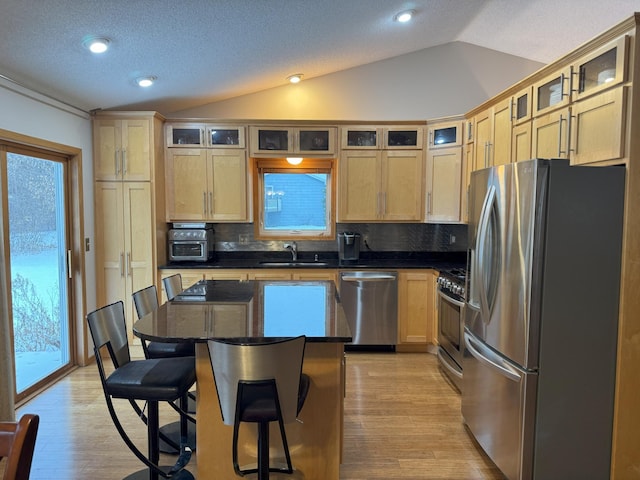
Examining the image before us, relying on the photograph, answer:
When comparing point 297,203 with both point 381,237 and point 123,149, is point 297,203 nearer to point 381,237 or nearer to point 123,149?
point 381,237

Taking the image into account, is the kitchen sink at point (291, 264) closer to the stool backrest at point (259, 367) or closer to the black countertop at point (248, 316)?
the black countertop at point (248, 316)

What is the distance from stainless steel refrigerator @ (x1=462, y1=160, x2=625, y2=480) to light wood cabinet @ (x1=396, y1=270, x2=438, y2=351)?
6.70ft

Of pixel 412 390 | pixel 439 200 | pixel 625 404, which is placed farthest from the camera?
pixel 439 200

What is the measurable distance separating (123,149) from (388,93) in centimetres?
289

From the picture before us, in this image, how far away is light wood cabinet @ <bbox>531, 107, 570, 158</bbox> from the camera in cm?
246

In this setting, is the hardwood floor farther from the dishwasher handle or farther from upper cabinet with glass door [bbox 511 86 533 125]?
upper cabinet with glass door [bbox 511 86 533 125]

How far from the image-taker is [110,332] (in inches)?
80.1

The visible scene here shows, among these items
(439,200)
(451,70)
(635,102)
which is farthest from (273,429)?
(451,70)

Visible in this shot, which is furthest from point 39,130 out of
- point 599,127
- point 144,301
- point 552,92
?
point 599,127

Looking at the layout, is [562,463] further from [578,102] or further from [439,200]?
[439,200]

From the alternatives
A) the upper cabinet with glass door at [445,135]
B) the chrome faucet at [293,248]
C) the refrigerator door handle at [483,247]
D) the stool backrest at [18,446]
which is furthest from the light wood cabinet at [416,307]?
the stool backrest at [18,446]

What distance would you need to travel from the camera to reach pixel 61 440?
8.86ft

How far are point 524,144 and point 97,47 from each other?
304 cm

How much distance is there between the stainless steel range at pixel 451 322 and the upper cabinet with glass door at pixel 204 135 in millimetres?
2525
